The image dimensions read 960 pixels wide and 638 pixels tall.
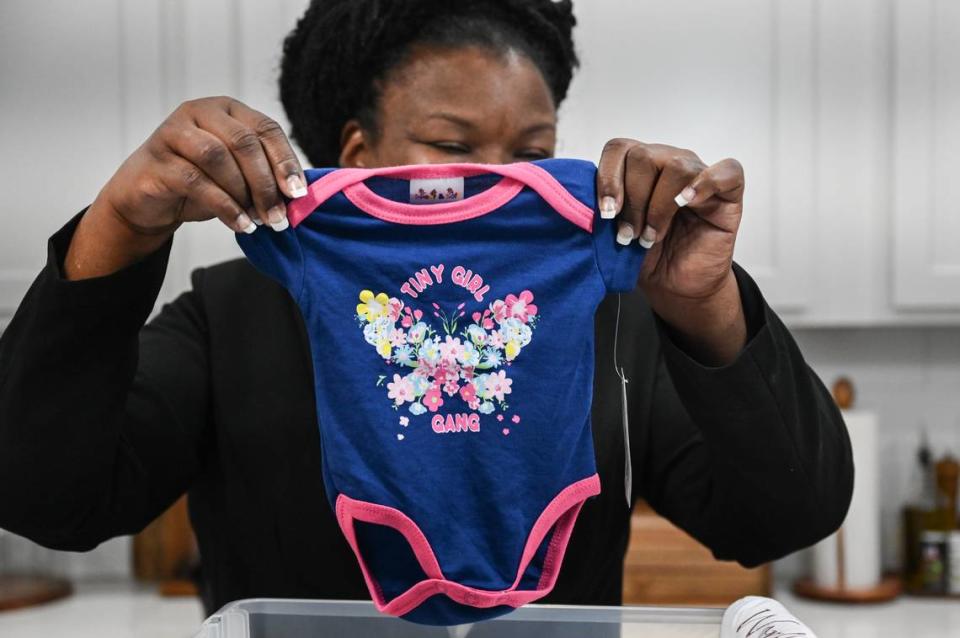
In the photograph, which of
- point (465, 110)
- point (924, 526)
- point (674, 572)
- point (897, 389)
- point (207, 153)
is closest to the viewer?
point (207, 153)

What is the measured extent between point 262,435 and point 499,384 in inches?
10.7

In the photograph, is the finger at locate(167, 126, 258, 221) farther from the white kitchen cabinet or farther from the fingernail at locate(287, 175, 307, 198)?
the white kitchen cabinet

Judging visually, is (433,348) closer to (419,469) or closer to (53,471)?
(419,469)

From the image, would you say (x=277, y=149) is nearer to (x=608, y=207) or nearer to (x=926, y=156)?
(x=608, y=207)

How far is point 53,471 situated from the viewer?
0.77 metres

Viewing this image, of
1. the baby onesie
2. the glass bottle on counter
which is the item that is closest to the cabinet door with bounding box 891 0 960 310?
the glass bottle on counter

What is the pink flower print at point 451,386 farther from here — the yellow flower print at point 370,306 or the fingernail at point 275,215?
the fingernail at point 275,215

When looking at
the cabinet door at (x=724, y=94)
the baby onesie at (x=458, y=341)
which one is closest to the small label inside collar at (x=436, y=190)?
the baby onesie at (x=458, y=341)

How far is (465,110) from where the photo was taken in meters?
0.90

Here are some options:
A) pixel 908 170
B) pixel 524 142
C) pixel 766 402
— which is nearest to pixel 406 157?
pixel 524 142

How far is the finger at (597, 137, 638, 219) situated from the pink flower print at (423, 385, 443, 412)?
181mm

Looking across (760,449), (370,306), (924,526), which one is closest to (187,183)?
(370,306)

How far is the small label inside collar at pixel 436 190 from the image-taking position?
81cm

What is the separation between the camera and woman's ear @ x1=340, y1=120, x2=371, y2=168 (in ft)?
3.24
